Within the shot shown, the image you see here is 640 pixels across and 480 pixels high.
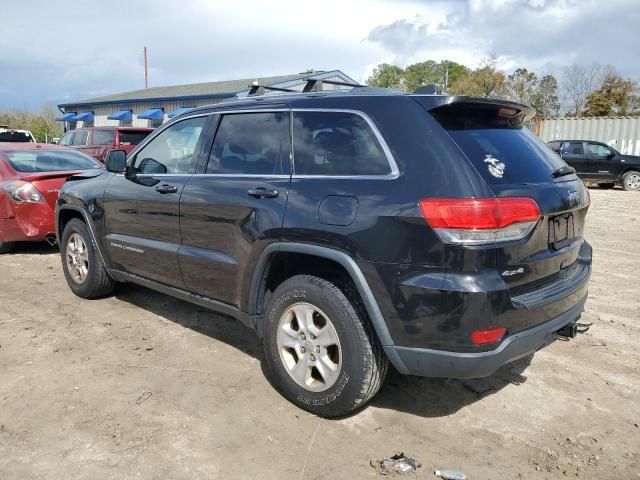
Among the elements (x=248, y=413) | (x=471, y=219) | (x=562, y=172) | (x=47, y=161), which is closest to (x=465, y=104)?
(x=471, y=219)

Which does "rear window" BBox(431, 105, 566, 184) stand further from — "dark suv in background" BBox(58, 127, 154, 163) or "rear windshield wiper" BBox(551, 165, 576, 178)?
"dark suv in background" BBox(58, 127, 154, 163)

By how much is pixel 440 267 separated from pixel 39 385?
2.75 m

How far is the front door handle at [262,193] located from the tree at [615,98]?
4100 cm

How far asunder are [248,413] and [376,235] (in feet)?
4.51

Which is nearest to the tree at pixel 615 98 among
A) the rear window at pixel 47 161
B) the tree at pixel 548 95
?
the tree at pixel 548 95

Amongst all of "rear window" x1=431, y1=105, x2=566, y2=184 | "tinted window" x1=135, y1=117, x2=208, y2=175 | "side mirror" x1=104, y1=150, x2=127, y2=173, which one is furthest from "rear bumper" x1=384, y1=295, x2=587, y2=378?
"side mirror" x1=104, y1=150, x2=127, y2=173

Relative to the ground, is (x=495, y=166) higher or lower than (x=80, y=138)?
lower

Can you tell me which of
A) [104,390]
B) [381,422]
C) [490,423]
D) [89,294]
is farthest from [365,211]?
[89,294]

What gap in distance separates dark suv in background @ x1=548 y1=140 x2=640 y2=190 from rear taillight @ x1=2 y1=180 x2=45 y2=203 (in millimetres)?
15732

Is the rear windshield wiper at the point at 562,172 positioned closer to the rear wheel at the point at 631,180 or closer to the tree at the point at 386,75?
the rear wheel at the point at 631,180

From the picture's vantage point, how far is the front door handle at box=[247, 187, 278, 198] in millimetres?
3270

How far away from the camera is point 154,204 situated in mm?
4199

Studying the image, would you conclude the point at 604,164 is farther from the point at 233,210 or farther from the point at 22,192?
the point at 233,210

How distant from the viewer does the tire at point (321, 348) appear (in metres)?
2.92
